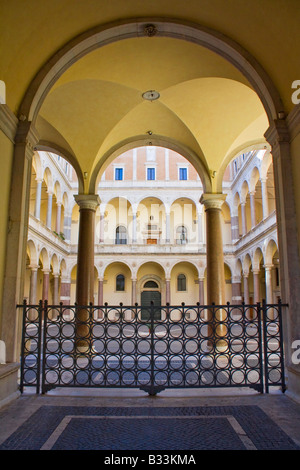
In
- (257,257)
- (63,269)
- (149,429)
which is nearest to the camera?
(149,429)

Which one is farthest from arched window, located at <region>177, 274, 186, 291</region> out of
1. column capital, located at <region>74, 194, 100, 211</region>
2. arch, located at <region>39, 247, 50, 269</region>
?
column capital, located at <region>74, 194, 100, 211</region>

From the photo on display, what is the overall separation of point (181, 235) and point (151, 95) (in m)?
22.1

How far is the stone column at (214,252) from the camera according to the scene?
9930 millimetres

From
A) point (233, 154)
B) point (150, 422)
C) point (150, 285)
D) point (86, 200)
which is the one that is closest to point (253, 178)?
point (233, 154)

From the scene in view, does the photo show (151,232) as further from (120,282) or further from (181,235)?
(120,282)

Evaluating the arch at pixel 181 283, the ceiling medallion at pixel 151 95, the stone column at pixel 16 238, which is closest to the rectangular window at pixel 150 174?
the arch at pixel 181 283

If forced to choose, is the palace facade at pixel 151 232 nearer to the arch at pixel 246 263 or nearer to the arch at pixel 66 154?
the arch at pixel 246 263

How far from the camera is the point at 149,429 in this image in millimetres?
4027

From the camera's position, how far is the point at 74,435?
3834 mm

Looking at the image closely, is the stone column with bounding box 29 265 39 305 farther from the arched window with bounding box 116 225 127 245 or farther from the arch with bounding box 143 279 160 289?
the arch with bounding box 143 279 160 289

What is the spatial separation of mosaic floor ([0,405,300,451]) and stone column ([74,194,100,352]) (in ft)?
16.7

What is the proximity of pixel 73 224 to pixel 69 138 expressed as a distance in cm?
2102

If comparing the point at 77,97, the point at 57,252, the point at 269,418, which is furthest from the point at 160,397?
the point at 57,252

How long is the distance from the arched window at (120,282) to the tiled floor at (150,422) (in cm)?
2450
